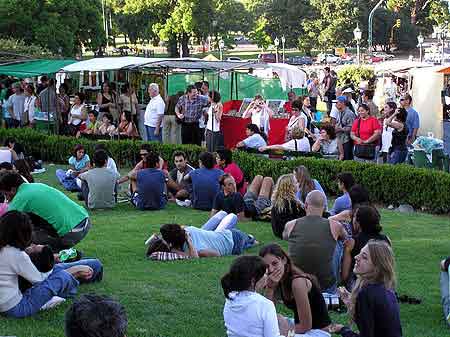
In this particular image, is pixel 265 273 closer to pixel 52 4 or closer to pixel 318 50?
pixel 52 4

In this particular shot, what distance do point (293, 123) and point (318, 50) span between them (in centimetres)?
6938

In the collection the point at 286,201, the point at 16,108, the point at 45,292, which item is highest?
the point at 16,108

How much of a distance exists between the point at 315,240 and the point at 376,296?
212 centimetres

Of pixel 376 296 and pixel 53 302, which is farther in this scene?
pixel 53 302

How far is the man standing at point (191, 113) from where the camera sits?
19.5 metres

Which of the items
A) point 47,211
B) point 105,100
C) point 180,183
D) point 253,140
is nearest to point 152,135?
point 105,100

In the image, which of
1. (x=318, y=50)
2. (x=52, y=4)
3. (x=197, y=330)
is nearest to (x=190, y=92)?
(x=197, y=330)

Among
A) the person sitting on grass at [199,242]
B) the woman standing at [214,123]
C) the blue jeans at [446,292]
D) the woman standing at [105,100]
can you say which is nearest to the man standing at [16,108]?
the woman standing at [105,100]

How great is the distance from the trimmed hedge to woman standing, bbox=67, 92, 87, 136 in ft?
6.68

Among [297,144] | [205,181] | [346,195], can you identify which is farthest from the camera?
[297,144]

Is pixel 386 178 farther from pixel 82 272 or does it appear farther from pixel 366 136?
pixel 82 272

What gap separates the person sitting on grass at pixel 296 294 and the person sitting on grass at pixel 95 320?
2.65 m

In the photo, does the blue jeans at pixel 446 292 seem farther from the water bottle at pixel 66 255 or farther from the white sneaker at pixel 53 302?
the water bottle at pixel 66 255

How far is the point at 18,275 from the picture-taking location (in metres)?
7.20
